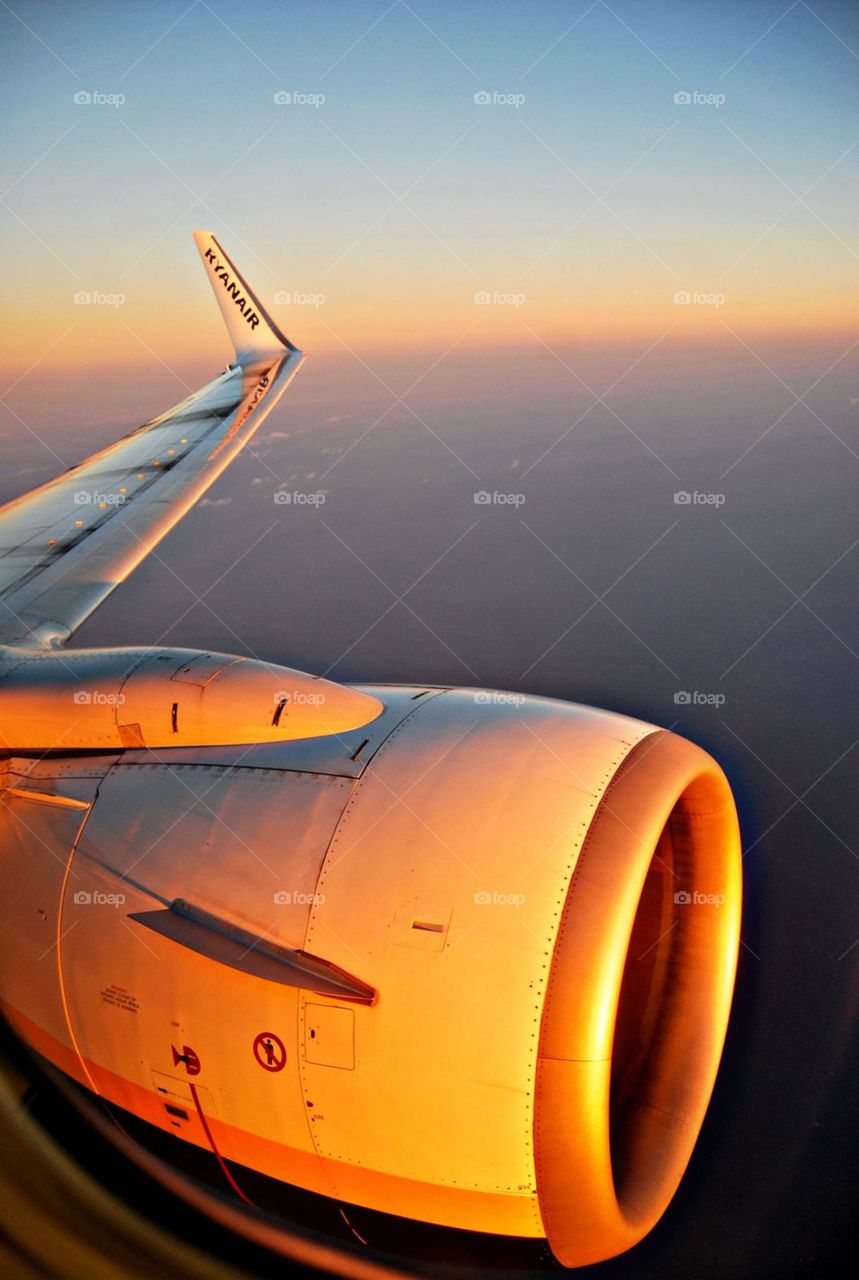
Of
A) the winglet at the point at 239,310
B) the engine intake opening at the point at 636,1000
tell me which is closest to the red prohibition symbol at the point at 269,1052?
the engine intake opening at the point at 636,1000

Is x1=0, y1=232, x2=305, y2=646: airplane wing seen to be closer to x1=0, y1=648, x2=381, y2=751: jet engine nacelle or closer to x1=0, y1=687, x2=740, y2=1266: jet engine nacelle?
x1=0, y1=648, x2=381, y2=751: jet engine nacelle

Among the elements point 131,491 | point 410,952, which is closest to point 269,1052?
point 410,952

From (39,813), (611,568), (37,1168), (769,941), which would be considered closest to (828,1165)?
(769,941)

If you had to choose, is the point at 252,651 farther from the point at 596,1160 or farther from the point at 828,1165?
the point at 596,1160

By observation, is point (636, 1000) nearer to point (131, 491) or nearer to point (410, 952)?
point (410, 952)

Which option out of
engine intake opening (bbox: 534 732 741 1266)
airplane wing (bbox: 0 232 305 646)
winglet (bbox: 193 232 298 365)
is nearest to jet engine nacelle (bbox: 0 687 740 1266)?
engine intake opening (bbox: 534 732 741 1266)

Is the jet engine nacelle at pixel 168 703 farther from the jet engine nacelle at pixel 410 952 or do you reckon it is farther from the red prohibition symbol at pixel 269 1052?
the red prohibition symbol at pixel 269 1052

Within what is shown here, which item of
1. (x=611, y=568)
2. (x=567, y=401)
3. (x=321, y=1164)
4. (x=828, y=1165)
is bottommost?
(x=828, y=1165)

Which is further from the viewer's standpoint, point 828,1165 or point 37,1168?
point 828,1165
